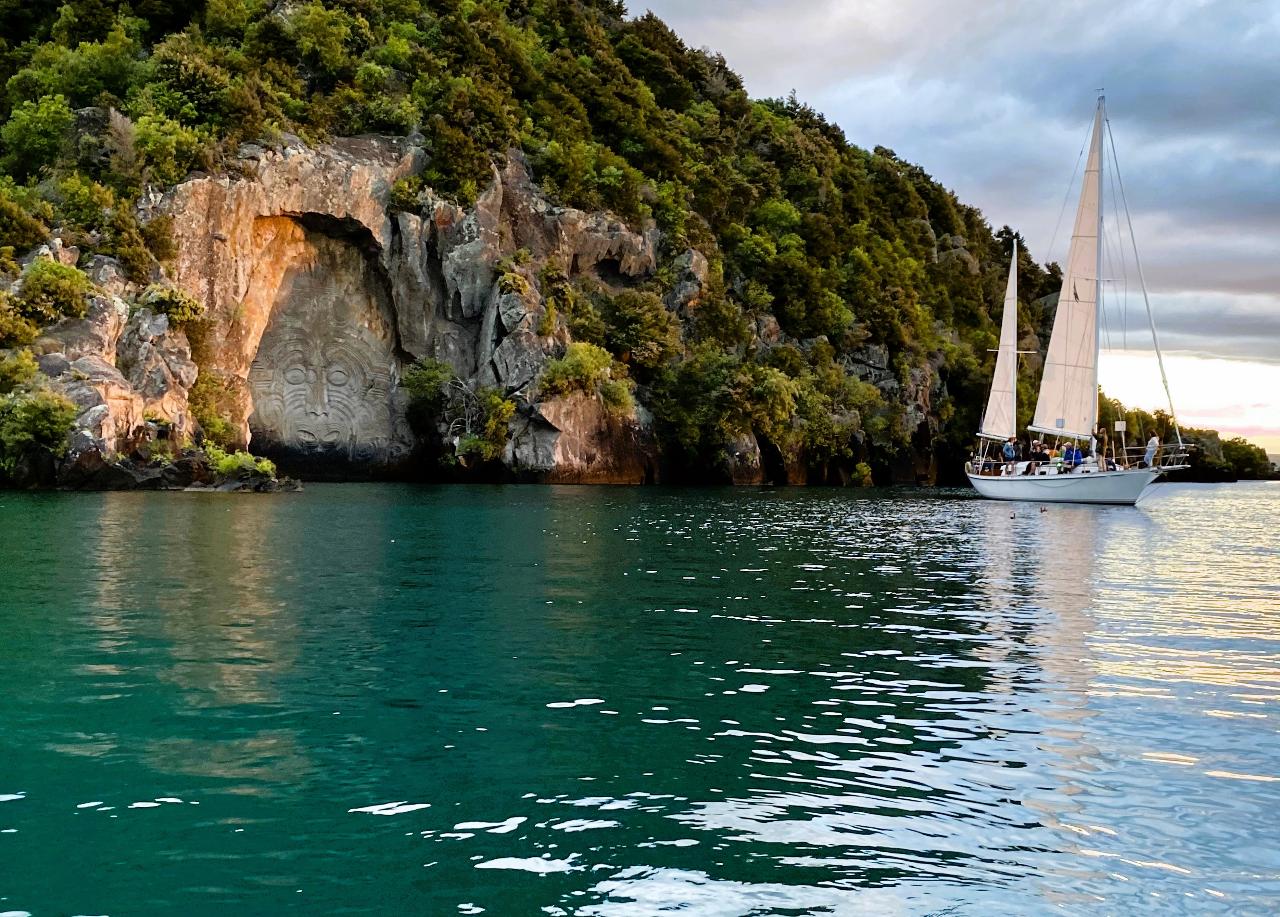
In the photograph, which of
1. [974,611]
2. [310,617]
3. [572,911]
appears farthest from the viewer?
[974,611]

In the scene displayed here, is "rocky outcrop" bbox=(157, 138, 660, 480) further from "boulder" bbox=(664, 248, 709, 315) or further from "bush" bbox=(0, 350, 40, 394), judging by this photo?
"bush" bbox=(0, 350, 40, 394)

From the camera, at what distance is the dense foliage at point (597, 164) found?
68.9m

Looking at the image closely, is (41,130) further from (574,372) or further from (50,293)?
(574,372)

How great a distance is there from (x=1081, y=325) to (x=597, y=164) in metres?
43.8

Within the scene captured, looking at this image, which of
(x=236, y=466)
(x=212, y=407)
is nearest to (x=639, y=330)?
(x=212, y=407)

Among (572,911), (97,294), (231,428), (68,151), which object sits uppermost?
(68,151)

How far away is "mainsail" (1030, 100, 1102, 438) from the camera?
60.4m

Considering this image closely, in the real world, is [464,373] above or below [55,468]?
above

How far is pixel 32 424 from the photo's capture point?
49469 millimetres

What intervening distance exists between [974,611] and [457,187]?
64.9 meters

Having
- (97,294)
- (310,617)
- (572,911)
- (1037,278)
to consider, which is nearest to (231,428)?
(97,294)

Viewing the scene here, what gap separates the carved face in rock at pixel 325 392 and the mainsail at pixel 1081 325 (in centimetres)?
4618

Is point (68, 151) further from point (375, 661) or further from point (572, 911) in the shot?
point (572, 911)

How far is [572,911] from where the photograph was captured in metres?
7.04
